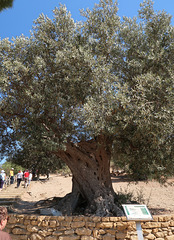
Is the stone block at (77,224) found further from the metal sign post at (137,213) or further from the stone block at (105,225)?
the metal sign post at (137,213)

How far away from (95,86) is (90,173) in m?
4.56

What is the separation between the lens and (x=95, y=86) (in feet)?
29.8

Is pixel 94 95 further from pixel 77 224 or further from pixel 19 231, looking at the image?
pixel 19 231

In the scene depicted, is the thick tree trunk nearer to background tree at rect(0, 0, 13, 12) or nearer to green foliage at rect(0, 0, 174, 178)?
green foliage at rect(0, 0, 174, 178)

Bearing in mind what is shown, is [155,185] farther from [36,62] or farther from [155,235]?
[36,62]

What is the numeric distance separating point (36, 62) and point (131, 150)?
5986 mm

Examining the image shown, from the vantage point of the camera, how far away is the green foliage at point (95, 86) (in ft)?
27.9

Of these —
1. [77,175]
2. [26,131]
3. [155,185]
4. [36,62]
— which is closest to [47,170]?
[77,175]

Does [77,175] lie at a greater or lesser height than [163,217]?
greater

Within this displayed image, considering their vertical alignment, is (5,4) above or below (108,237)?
above

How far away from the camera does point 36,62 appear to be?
9.43 meters

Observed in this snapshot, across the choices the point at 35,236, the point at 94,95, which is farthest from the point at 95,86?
the point at 35,236

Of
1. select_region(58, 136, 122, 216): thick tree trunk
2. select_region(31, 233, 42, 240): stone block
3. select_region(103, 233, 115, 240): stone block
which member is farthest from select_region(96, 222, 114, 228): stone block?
select_region(58, 136, 122, 216): thick tree trunk

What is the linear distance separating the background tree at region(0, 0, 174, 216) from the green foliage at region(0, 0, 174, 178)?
4 centimetres
